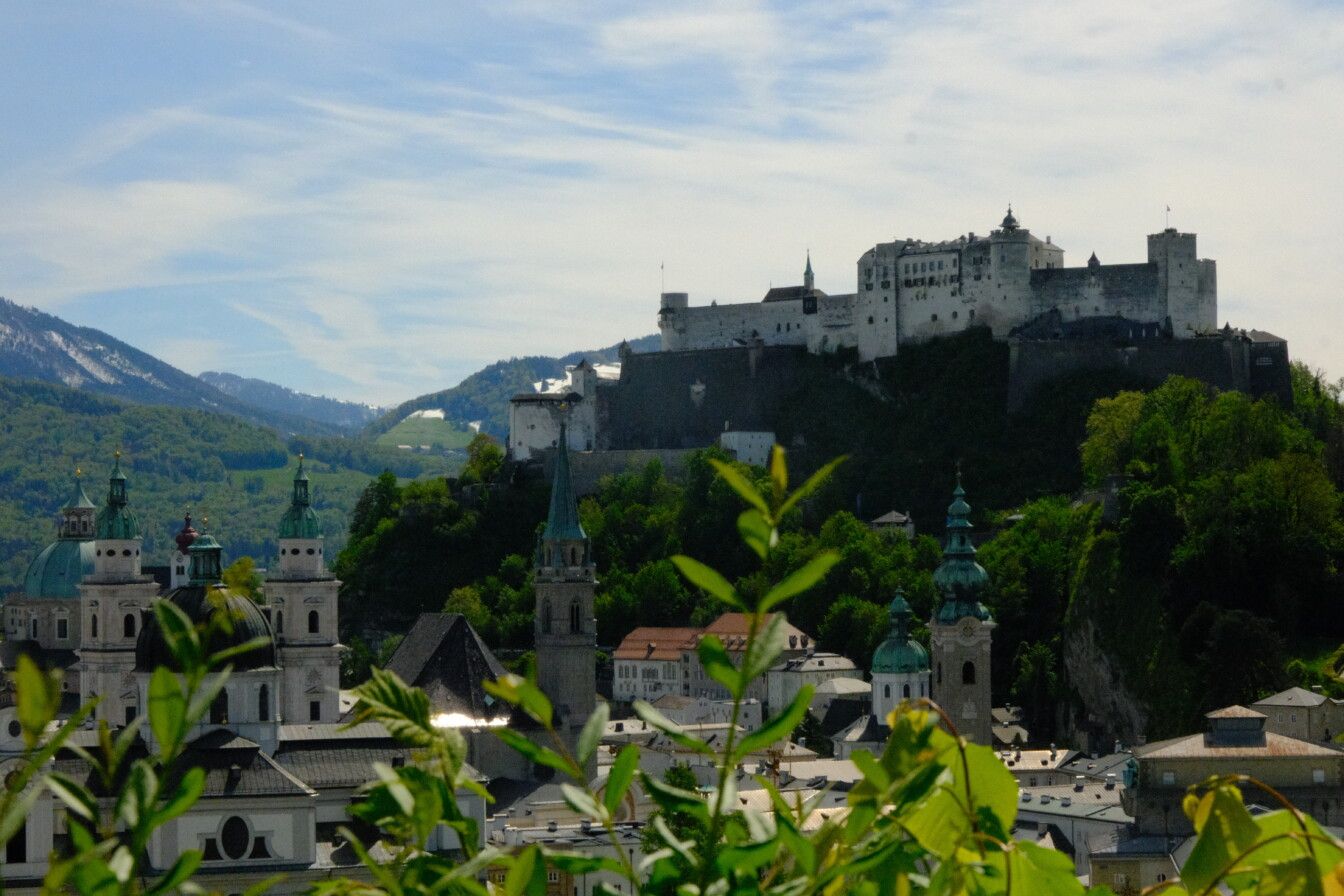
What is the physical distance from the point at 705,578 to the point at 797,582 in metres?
0.19

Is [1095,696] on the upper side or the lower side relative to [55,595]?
lower

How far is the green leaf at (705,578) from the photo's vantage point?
12.6ft

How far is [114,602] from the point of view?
64.3 meters

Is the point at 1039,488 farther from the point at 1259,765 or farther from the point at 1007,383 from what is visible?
the point at 1259,765

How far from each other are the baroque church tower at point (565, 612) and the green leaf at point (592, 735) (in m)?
58.7

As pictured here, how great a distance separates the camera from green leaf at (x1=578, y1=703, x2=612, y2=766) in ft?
13.0

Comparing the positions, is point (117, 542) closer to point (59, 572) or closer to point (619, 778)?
point (59, 572)

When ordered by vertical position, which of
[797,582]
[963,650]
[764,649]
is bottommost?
[963,650]

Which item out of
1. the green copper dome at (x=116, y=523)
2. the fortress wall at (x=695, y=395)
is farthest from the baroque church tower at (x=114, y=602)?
the fortress wall at (x=695, y=395)

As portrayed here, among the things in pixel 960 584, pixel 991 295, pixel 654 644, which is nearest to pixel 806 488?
pixel 960 584

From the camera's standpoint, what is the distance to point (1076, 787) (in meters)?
60.0

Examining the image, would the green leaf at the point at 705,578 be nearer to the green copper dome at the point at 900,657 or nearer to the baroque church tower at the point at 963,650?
the baroque church tower at the point at 963,650

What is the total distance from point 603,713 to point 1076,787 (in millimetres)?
57410

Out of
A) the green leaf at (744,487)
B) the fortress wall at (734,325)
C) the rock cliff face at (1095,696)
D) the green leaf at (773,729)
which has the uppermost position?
the fortress wall at (734,325)
